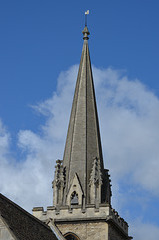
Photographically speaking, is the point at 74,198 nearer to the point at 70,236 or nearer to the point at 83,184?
the point at 83,184

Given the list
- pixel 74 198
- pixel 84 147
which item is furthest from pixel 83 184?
pixel 84 147

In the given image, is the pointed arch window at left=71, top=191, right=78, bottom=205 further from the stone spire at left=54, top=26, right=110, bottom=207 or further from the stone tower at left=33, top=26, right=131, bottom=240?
A: the stone spire at left=54, top=26, right=110, bottom=207

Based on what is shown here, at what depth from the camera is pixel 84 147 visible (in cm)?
3834

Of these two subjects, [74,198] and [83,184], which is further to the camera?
[83,184]

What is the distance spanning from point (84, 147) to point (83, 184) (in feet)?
8.88

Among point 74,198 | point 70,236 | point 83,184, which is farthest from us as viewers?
point 83,184

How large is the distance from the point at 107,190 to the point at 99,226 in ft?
13.2

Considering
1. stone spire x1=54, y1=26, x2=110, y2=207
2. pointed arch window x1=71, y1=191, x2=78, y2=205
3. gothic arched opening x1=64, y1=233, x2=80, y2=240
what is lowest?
gothic arched opening x1=64, y1=233, x2=80, y2=240

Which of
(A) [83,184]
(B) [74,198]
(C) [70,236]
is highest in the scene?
(A) [83,184]

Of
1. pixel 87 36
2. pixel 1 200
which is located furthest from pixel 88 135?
pixel 1 200

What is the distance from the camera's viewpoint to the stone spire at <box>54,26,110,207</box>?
36.9 meters

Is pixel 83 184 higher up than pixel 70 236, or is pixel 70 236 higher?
pixel 83 184

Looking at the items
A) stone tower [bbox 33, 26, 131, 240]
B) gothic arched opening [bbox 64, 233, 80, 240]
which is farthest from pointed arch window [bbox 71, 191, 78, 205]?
gothic arched opening [bbox 64, 233, 80, 240]

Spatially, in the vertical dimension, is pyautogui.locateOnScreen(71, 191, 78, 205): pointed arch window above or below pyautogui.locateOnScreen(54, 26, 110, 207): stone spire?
below
